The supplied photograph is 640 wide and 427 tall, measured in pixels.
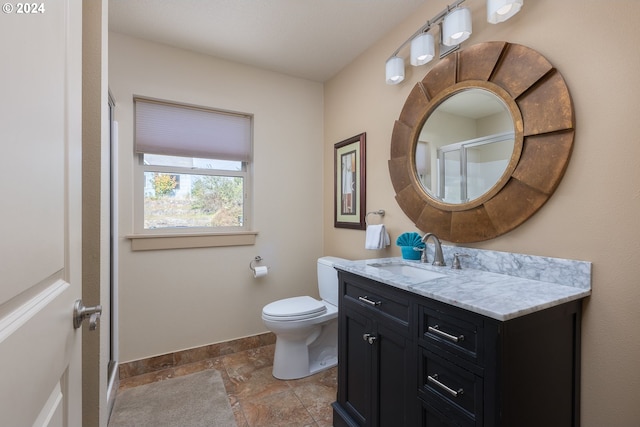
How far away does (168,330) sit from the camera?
2.24 meters

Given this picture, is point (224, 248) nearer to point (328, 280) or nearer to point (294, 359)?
point (328, 280)

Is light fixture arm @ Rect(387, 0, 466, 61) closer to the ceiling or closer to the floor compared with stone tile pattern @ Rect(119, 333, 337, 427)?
closer to the ceiling

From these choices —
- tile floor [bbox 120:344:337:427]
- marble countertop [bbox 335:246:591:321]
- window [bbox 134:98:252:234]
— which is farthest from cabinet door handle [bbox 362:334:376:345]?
window [bbox 134:98:252:234]

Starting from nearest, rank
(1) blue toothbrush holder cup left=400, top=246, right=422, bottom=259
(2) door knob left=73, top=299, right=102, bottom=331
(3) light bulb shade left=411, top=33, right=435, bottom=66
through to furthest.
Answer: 1. (2) door knob left=73, top=299, right=102, bottom=331
2. (3) light bulb shade left=411, top=33, right=435, bottom=66
3. (1) blue toothbrush holder cup left=400, top=246, right=422, bottom=259

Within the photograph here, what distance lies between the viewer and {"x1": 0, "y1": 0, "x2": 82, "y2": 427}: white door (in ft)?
1.33

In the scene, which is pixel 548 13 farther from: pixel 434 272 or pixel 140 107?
pixel 140 107

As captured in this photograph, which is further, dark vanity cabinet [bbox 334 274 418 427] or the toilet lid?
the toilet lid

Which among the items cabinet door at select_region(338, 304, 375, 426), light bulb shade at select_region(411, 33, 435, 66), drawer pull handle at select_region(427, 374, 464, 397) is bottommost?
cabinet door at select_region(338, 304, 375, 426)

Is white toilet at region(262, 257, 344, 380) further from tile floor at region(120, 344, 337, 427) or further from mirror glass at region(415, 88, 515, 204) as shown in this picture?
mirror glass at region(415, 88, 515, 204)

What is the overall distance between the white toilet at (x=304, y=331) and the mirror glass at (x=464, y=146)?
3.47ft

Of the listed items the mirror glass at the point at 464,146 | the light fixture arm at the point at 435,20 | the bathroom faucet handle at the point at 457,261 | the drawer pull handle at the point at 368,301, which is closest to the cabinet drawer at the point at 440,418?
the drawer pull handle at the point at 368,301

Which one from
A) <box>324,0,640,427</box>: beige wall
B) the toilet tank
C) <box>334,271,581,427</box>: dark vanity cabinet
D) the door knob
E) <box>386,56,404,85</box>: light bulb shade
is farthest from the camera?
the toilet tank

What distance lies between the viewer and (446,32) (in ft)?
4.92

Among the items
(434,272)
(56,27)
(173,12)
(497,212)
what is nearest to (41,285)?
(56,27)
